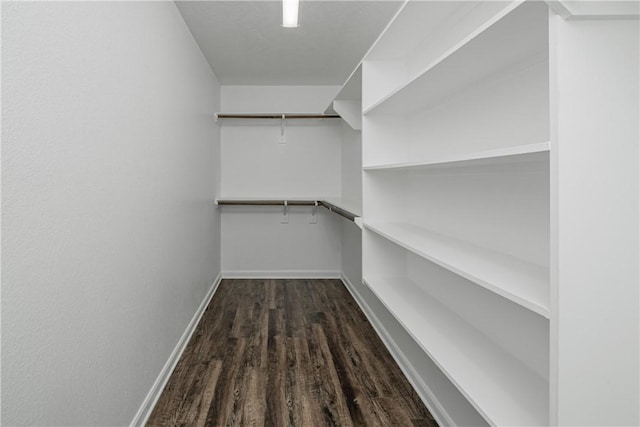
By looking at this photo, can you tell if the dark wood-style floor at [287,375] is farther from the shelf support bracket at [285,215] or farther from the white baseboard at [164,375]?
the shelf support bracket at [285,215]

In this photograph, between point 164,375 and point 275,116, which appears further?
point 275,116

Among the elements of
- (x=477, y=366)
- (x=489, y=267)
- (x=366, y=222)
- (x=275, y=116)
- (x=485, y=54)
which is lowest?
(x=477, y=366)

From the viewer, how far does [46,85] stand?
3.46 feet

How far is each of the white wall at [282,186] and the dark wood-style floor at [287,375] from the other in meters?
1.14

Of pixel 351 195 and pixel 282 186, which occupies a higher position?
pixel 282 186

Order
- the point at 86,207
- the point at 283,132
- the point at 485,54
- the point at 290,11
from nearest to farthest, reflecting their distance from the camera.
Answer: the point at 485,54 → the point at 86,207 → the point at 290,11 → the point at 283,132

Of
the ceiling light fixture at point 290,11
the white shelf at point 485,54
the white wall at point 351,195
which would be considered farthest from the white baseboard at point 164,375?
the ceiling light fixture at point 290,11

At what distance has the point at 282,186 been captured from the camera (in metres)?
4.52

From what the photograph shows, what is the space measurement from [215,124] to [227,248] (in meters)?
1.40

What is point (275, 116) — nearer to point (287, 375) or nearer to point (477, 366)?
point (287, 375)

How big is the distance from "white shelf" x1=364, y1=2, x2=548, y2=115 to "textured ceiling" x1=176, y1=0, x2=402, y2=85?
3.65 feet

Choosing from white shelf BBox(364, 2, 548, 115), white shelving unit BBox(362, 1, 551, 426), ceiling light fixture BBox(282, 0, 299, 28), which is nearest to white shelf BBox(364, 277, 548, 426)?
white shelving unit BBox(362, 1, 551, 426)

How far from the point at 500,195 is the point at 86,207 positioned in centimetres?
138

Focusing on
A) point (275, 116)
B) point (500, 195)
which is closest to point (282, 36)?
point (275, 116)
